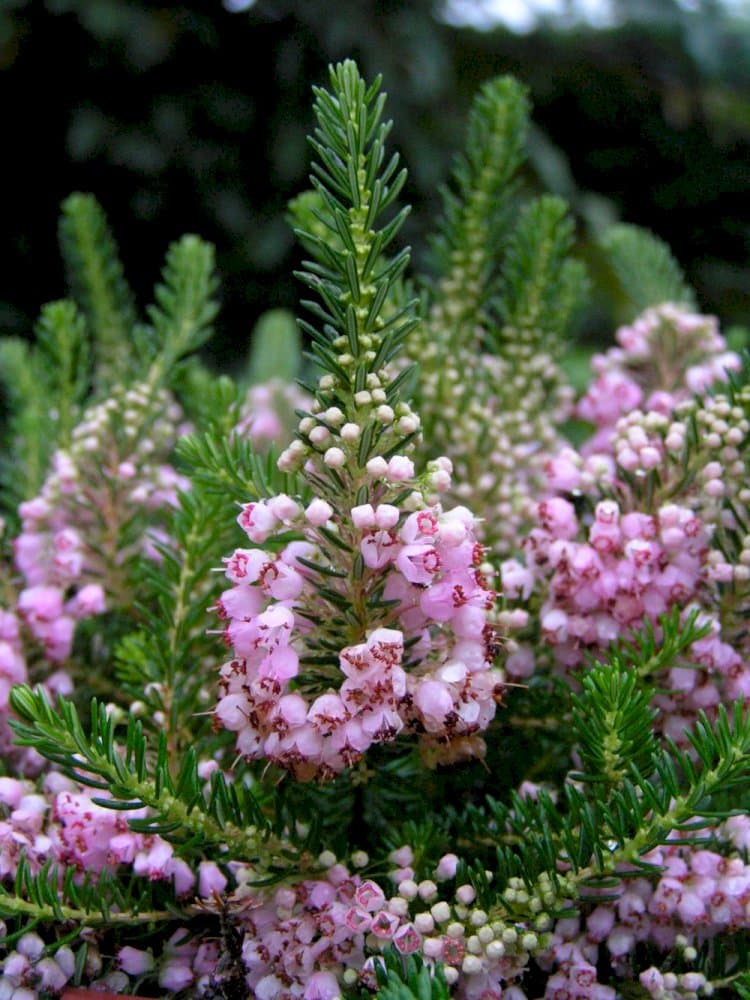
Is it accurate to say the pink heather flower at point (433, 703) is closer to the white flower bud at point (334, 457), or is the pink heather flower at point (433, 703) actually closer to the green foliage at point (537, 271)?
the white flower bud at point (334, 457)

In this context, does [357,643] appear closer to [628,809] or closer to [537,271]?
[628,809]

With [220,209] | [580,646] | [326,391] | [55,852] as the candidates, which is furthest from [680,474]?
[220,209]

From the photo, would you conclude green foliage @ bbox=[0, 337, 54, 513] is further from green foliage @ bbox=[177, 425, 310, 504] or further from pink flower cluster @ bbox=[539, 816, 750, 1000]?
pink flower cluster @ bbox=[539, 816, 750, 1000]

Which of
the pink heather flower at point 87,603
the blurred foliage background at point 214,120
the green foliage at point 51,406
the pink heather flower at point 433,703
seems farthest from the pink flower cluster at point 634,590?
the blurred foliage background at point 214,120

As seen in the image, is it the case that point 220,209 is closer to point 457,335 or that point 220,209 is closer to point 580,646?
point 457,335

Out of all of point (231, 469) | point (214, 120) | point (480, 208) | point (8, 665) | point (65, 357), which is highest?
point (214, 120)

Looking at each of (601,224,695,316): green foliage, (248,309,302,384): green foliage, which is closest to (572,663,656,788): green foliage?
(601,224,695,316): green foliage

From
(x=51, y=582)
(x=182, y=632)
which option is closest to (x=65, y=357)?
(x=51, y=582)

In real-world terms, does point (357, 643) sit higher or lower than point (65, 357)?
lower
